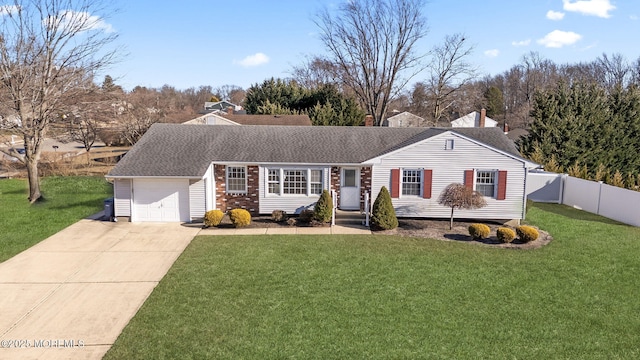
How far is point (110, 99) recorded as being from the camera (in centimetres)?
2789

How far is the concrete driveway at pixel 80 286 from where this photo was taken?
29.0ft

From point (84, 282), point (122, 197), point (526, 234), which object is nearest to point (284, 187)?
point (122, 197)

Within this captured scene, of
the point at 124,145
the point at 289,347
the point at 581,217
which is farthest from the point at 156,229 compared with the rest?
the point at 124,145

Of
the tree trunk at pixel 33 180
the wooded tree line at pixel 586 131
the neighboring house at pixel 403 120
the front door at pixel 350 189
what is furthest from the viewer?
the neighboring house at pixel 403 120

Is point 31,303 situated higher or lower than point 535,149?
lower

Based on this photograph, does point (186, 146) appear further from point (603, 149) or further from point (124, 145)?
point (124, 145)

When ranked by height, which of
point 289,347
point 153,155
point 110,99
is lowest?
point 289,347

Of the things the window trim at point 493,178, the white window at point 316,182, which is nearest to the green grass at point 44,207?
the white window at point 316,182

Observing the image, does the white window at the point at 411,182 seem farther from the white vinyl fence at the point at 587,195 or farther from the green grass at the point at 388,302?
the white vinyl fence at the point at 587,195

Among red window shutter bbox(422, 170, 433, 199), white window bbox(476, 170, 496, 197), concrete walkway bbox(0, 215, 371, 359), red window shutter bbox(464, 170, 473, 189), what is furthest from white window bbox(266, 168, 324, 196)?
white window bbox(476, 170, 496, 197)

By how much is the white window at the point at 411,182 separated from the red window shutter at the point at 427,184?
0.25m

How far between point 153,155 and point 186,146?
1.58 metres

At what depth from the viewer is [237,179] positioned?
65.1 feet

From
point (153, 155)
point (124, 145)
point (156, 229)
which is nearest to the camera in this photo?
point (156, 229)
